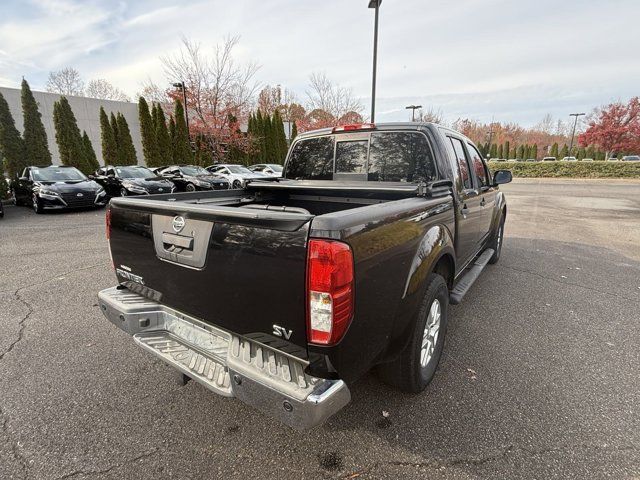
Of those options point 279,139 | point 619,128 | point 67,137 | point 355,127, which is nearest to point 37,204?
point 67,137

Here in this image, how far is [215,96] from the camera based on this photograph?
26.8 m

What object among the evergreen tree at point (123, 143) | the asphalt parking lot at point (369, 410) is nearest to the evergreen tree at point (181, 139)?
the evergreen tree at point (123, 143)

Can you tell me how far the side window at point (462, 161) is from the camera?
361cm

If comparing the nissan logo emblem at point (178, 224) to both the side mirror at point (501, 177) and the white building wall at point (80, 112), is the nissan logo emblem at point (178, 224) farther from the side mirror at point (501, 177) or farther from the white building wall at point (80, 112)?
the white building wall at point (80, 112)

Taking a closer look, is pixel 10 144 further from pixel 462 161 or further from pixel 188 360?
pixel 462 161

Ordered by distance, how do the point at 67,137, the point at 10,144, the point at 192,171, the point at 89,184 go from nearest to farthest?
the point at 89,184, the point at 10,144, the point at 192,171, the point at 67,137

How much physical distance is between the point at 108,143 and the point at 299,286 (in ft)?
79.9

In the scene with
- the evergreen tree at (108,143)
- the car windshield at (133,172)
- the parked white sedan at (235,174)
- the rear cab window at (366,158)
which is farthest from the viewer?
the evergreen tree at (108,143)

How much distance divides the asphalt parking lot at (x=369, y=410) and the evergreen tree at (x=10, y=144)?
48.0 feet

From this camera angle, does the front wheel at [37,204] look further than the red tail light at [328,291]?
Yes

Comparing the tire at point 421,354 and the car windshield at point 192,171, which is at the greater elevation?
the car windshield at point 192,171

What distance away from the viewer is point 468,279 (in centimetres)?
376

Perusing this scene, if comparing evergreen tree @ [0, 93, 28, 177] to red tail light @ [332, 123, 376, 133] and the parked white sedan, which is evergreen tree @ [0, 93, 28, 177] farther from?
red tail light @ [332, 123, 376, 133]

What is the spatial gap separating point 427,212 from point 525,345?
1917 mm
